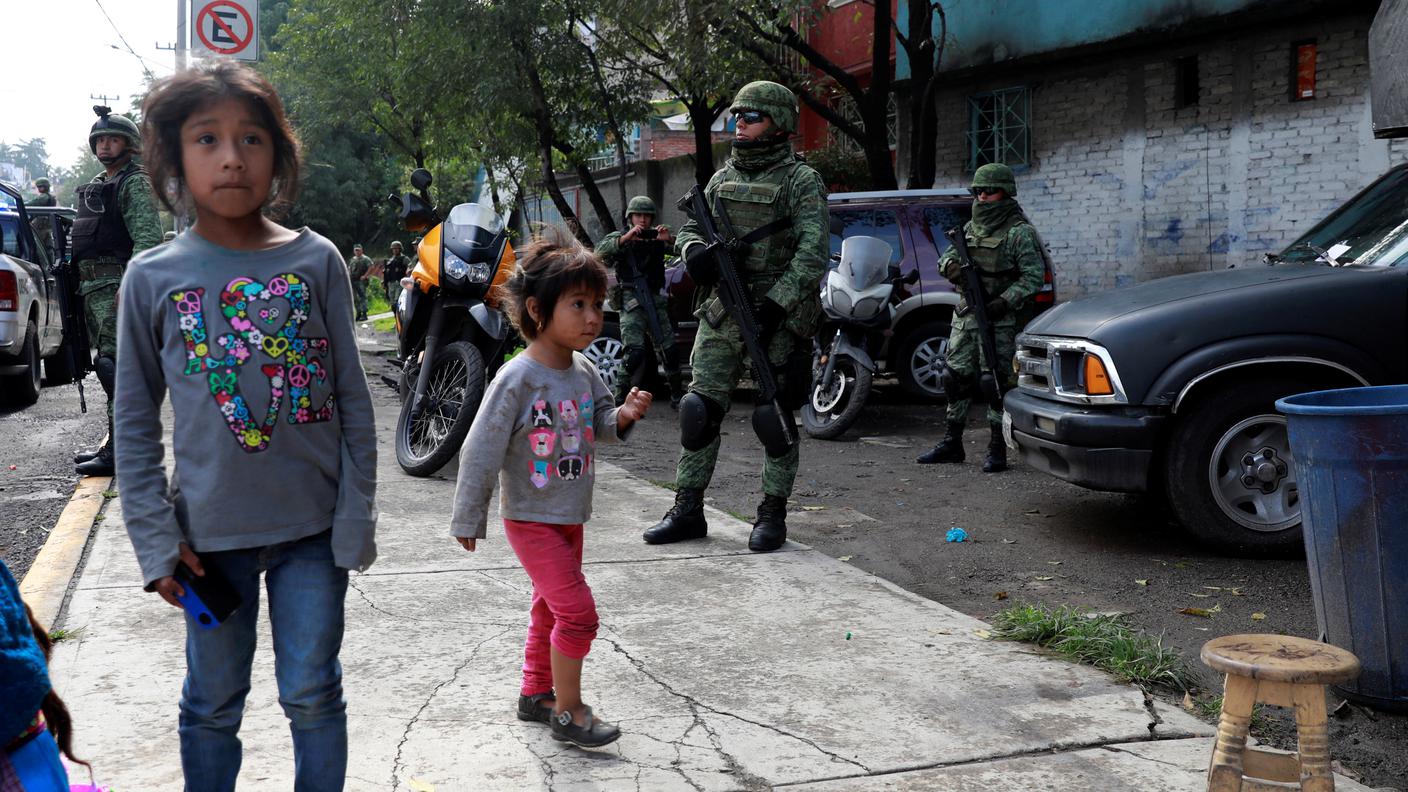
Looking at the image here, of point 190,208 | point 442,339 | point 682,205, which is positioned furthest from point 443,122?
point 190,208

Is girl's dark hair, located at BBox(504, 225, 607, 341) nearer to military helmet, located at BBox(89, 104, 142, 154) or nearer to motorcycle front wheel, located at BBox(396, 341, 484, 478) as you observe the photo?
motorcycle front wheel, located at BBox(396, 341, 484, 478)

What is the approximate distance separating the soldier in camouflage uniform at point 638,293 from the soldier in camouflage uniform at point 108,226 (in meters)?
4.32

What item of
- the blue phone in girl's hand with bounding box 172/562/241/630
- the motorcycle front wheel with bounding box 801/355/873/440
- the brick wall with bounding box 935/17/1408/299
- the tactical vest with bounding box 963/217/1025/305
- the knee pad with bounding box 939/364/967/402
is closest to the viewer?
the blue phone in girl's hand with bounding box 172/562/241/630

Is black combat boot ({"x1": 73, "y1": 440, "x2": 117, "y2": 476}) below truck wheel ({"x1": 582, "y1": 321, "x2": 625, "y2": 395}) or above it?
below

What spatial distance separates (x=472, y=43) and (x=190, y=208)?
14424 millimetres

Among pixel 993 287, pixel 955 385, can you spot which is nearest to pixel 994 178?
pixel 993 287

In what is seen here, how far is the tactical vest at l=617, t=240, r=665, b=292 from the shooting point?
10.8 m

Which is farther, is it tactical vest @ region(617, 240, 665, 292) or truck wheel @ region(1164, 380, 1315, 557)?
tactical vest @ region(617, 240, 665, 292)

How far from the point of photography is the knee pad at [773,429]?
5641mm

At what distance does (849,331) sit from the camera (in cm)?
971

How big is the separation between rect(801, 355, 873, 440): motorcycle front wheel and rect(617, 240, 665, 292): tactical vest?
1748 mm

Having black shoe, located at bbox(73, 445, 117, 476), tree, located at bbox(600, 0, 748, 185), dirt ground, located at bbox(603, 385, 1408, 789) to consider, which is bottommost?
dirt ground, located at bbox(603, 385, 1408, 789)

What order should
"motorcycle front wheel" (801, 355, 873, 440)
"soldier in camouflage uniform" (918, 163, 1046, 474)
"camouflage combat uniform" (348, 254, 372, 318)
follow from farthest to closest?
1. "camouflage combat uniform" (348, 254, 372, 318)
2. "motorcycle front wheel" (801, 355, 873, 440)
3. "soldier in camouflage uniform" (918, 163, 1046, 474)

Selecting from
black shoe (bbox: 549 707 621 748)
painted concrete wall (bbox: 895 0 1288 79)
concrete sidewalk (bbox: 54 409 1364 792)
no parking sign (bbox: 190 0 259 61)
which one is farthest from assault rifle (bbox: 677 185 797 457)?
painted concrete wall (bbox: 895 0 1288 79)
